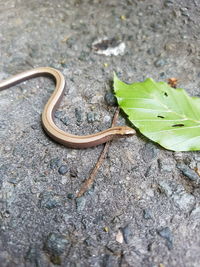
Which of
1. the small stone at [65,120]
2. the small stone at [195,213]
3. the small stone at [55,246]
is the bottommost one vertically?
the small stone at [55,246]

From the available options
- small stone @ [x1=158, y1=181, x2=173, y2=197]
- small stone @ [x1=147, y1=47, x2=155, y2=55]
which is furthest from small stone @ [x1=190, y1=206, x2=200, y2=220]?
small stone @ [x1=147, y1=47, x2=155, y2=55]

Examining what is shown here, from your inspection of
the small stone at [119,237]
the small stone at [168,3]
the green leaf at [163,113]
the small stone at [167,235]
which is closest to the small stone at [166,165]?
the green leaf at [163,113]

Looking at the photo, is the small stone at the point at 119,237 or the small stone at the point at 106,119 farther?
the small stone at the point at 106,119

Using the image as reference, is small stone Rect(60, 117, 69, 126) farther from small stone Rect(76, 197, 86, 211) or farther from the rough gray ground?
small stone Rect(76, 197, 86, 211)

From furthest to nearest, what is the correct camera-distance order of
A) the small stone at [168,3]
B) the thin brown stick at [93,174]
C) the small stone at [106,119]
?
the small stone at [168,3] → the small stone at [106,119] → the thin brown stick at [93,174]

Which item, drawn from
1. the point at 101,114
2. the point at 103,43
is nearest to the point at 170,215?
the point at 101,114

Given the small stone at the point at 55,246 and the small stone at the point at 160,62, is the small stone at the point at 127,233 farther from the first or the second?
the small stone at the point at 160,62

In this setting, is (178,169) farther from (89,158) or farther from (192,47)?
(192,47)

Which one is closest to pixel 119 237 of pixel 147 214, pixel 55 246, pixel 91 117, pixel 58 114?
pixel 147 214

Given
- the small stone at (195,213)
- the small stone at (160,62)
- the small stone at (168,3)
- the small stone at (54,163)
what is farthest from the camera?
the small stone at (168,3)
